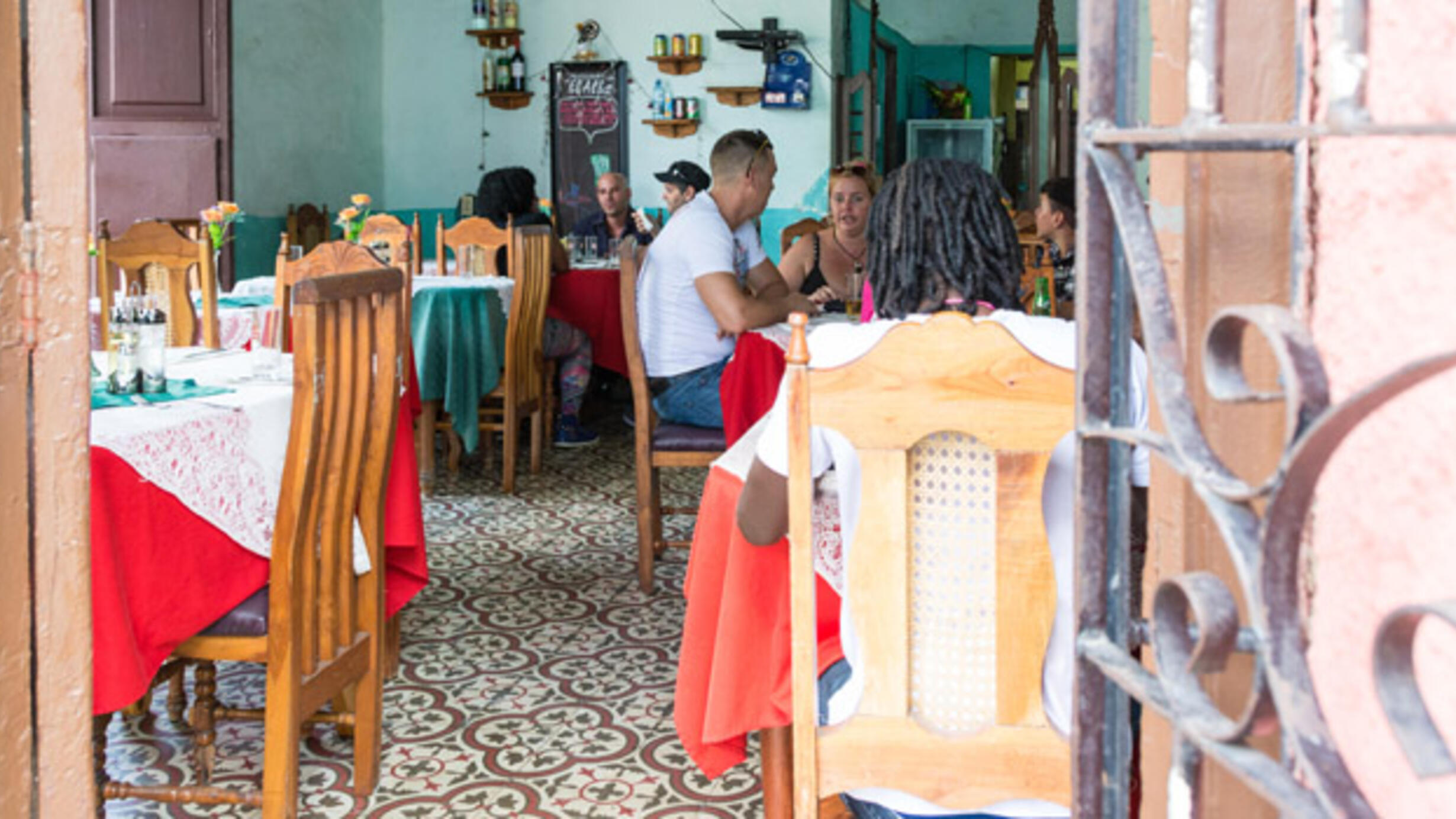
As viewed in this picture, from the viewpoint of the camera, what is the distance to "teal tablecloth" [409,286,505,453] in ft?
16.8

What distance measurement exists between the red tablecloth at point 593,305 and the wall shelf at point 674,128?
287 centimetres

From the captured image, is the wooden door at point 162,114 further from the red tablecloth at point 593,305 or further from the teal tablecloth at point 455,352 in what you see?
the teal tablecloth at point 455,352

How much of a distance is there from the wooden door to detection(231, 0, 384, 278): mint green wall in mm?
282

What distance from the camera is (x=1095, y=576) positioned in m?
0.80

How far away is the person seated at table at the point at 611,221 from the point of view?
7230 mm

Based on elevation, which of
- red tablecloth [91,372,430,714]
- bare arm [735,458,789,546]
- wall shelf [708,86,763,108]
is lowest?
red tablecloth [91,372,430,714]

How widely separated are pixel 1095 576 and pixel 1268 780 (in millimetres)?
215

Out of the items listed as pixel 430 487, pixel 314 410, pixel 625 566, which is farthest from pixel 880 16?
pixel 314 410

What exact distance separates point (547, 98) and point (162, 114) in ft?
9.25

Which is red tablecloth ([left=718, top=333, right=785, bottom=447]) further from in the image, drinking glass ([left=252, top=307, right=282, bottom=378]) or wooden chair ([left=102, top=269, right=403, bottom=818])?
wooden chair ([left=102, top=269, right=403, bottom=818])

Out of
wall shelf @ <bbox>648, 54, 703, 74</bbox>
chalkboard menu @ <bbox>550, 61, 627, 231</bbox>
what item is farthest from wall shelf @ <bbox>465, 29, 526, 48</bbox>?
wall shelf @ <bbox>648, 54, 703, 74</bbox>

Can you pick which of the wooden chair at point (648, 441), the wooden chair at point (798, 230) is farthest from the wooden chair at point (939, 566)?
the wooden chair at point (798, 230)

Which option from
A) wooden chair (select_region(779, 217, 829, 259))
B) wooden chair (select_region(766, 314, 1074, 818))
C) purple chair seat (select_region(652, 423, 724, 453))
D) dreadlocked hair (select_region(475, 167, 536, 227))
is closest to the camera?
wooden chair (select_region(766, 314, 1074, 818))

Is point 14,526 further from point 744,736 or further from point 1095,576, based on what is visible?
point 744,736
